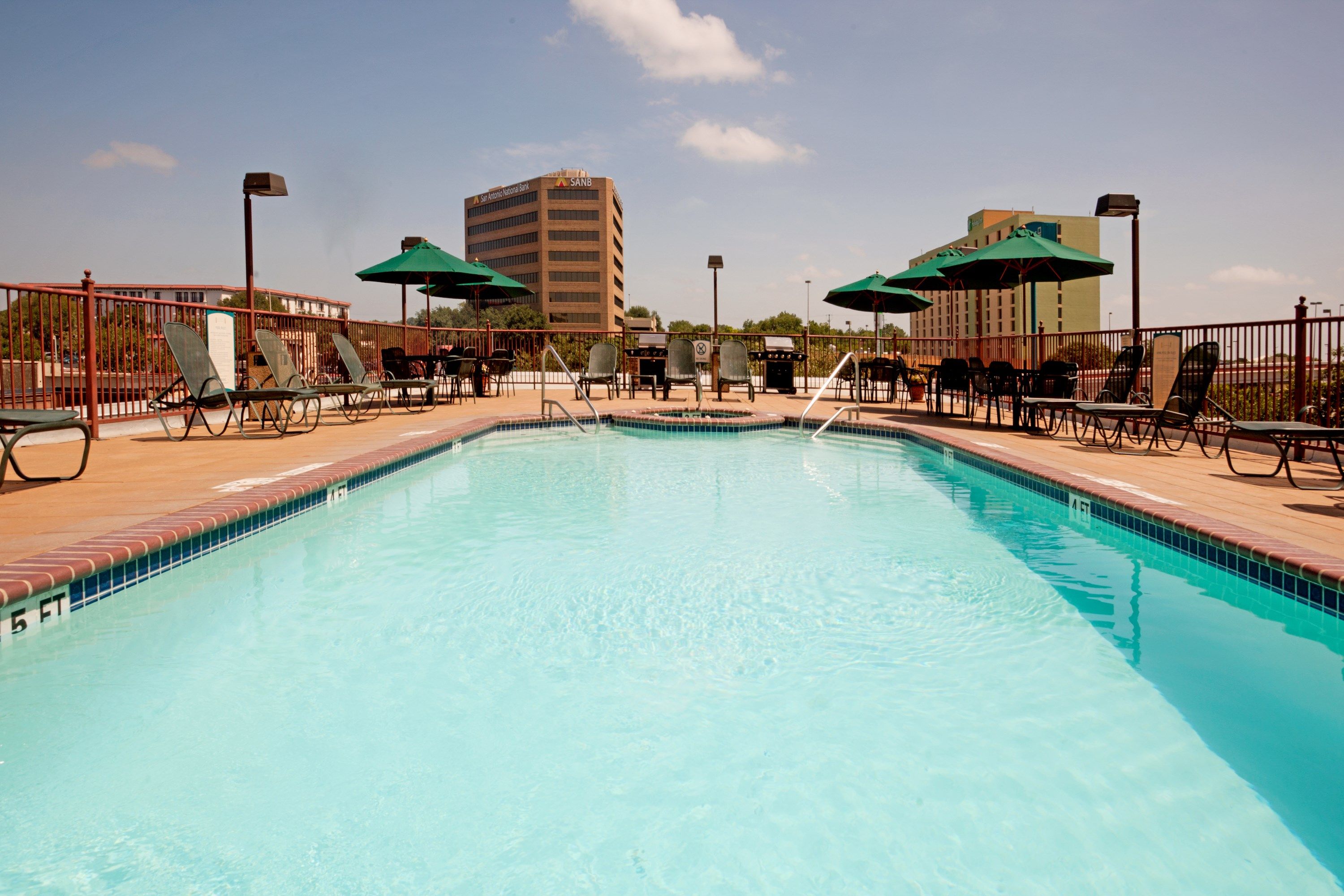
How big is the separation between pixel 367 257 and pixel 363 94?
43.2ft

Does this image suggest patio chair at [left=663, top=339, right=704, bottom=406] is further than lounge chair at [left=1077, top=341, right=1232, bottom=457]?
Yes

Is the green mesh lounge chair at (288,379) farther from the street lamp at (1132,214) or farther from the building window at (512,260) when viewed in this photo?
the building window at (512,260)

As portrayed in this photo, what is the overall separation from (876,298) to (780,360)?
2843 mm

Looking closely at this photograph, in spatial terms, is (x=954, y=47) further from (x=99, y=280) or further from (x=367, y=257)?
(x=367, y=257)

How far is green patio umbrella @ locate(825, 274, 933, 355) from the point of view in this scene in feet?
46.0

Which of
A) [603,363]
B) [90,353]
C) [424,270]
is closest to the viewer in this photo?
[90,353]

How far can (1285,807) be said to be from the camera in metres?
1.87

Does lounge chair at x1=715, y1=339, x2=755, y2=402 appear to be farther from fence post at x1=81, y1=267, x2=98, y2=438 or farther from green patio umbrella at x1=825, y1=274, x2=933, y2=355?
fence post at x1=81, y1=267, x2=98, y2=438

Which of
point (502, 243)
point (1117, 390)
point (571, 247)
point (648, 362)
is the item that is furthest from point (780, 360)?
point (502, 243)

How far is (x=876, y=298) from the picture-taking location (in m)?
14.7

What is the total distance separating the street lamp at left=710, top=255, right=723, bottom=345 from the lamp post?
860 centimetres

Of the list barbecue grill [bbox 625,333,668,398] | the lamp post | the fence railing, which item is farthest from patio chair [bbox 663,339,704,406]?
the lamp post

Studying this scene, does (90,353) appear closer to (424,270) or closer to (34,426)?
(34,426)

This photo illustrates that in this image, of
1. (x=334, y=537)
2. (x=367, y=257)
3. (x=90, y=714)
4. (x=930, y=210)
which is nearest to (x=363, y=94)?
(x=367, y=257)
